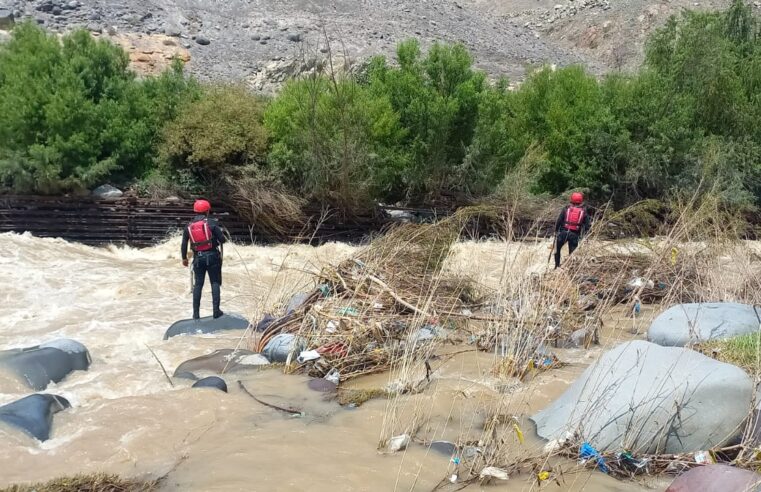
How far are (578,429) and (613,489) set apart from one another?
1.41 ft

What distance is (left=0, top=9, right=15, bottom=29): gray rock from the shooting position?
25891 millimetres

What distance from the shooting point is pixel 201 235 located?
8.29 m

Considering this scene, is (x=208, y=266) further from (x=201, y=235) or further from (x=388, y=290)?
(x=388, y=290)

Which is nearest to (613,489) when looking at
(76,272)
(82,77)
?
(76,272)

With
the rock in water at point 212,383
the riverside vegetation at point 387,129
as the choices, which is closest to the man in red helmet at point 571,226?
the riverside vegetation at point 387,129

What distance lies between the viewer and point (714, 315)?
21.0 feet

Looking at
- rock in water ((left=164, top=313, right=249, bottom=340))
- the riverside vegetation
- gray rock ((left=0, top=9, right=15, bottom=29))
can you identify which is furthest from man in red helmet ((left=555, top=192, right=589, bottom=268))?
gray rock ((left=0, top=9, right=15, bottom=29))

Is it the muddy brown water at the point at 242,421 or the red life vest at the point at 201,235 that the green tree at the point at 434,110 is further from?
the red life vest at the point at 201,235

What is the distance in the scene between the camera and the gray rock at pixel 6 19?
25.9m

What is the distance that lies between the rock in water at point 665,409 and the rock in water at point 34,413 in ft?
11.6

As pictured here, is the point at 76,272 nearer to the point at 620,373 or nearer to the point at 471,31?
the point at 620,373

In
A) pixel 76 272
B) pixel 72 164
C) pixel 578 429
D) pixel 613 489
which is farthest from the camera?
pixel 72 164

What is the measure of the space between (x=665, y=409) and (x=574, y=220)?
6.51 meters

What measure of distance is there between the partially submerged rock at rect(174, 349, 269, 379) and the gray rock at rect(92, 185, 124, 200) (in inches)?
375
